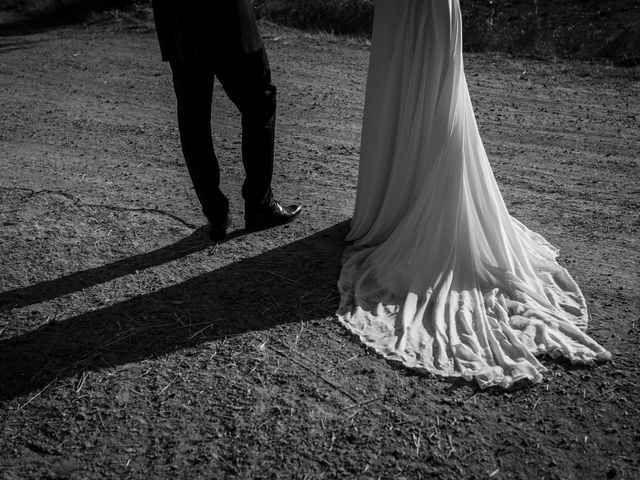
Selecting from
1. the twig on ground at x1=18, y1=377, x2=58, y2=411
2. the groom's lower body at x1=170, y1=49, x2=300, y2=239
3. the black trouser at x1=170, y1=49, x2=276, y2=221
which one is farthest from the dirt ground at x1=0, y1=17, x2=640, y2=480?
the black trouser at x1=170, y1=49, x2=276, y2=221

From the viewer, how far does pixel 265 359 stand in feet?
10.7

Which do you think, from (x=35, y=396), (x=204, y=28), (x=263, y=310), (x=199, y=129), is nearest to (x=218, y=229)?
(x=199, y=129)

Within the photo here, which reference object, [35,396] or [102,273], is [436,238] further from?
[35,396]

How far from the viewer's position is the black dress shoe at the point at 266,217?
4.45m

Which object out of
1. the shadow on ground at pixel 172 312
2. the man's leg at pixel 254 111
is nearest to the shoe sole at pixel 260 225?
the man's leg at pixel 254 111

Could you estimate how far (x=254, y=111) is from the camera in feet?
13.6

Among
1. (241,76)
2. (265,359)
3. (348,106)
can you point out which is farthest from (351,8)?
(265,359)

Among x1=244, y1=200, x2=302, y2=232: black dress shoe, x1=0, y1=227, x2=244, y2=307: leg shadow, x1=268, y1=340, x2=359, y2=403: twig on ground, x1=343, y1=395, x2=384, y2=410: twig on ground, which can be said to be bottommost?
x1=0, y1=227, x2=244, y2=307: leg shadow

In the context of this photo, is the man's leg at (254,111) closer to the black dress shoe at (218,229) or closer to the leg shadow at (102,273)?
the black dress shoe at (218,229)

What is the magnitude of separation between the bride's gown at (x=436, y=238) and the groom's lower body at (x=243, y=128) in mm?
612

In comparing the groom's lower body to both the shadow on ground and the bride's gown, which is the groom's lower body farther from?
the bride's gown

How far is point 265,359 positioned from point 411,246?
3.47ft

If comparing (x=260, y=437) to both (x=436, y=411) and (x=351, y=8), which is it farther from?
(x=351, y=8)

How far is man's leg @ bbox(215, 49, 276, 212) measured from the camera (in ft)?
13.1
